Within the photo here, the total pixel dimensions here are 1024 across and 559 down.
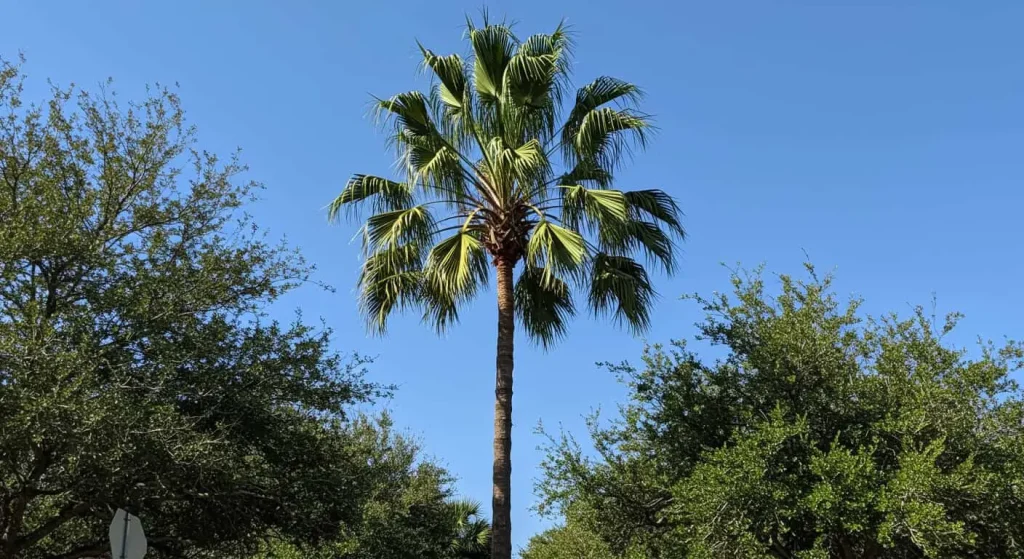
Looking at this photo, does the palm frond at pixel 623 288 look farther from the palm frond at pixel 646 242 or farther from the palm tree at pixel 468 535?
the palm tree at pixel 468 535

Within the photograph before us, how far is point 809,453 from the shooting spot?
1063 cm

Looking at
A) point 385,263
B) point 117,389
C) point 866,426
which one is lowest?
point 117,389

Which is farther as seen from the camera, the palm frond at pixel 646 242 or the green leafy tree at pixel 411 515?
the green leafy tree at pixel 411 515

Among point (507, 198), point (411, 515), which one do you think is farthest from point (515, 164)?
point (411, 515)

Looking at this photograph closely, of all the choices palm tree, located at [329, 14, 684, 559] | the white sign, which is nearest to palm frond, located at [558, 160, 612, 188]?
palm tree, located at [329, 14, 684, 559]

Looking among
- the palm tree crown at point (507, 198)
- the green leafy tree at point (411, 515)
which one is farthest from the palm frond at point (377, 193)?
the green leafy tree at point (411, 515)

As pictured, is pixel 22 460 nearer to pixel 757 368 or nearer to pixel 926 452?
pixel 757 368

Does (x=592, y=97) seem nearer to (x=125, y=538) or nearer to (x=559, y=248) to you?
(x=559, y=248)

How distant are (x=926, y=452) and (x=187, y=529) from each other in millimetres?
9611

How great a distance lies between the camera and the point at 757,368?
11758 mm

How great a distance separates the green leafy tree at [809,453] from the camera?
31.7 ft

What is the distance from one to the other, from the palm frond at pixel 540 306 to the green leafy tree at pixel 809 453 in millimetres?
1582

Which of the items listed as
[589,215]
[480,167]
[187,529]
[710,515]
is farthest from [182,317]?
[710,515]

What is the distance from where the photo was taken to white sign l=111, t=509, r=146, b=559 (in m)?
6.88
